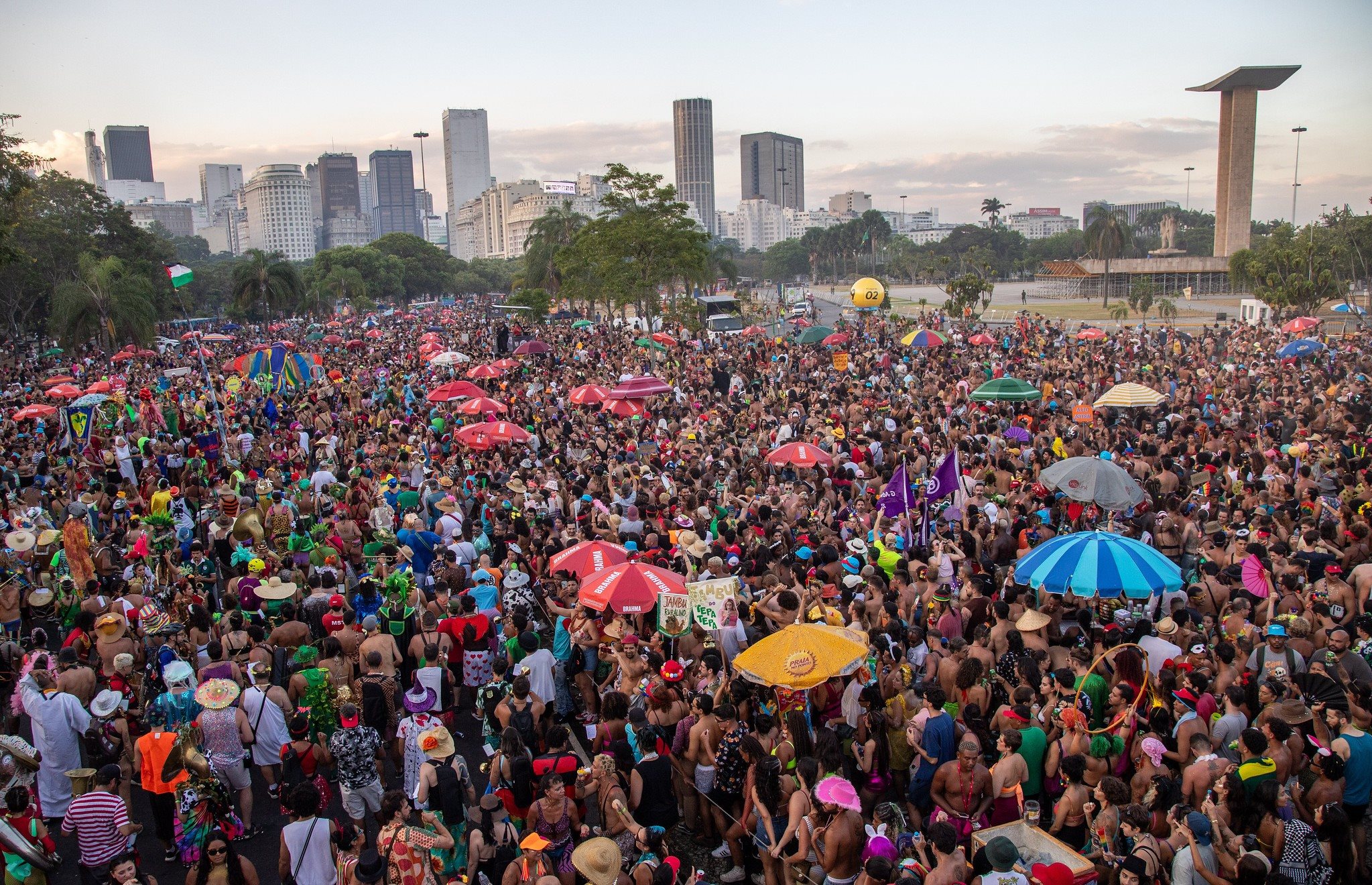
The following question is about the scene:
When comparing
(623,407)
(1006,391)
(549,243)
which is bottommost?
(623,407)

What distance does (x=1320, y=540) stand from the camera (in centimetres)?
860

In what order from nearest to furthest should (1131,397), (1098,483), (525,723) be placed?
(525,723) < (1098,483) < (1131,397)

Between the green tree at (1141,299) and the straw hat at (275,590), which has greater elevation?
the green tree at (1141,299)

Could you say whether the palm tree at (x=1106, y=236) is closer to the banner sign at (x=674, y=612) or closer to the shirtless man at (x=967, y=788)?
the banner sign at (x=674, y=612)

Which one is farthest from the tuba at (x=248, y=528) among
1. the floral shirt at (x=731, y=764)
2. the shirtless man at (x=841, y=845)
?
the shirtless man at (x=841, y=845)

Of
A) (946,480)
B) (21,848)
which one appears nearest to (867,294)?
(946,480)

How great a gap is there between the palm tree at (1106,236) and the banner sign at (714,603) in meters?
62.1

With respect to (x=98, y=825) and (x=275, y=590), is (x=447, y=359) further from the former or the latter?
(x=98, y=825)

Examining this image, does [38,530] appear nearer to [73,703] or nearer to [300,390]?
[73,703]

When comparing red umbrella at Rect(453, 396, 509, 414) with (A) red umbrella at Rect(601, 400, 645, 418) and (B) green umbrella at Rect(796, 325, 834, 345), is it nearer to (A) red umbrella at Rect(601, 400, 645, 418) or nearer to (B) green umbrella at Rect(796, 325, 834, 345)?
(A) red umbrella at Rect(601, 400, 645, 418)

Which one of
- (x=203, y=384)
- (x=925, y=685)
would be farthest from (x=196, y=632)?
(x=203, y=384)

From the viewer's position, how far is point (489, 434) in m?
13.3

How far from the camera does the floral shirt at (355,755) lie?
5.81 m

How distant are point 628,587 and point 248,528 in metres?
5.81
